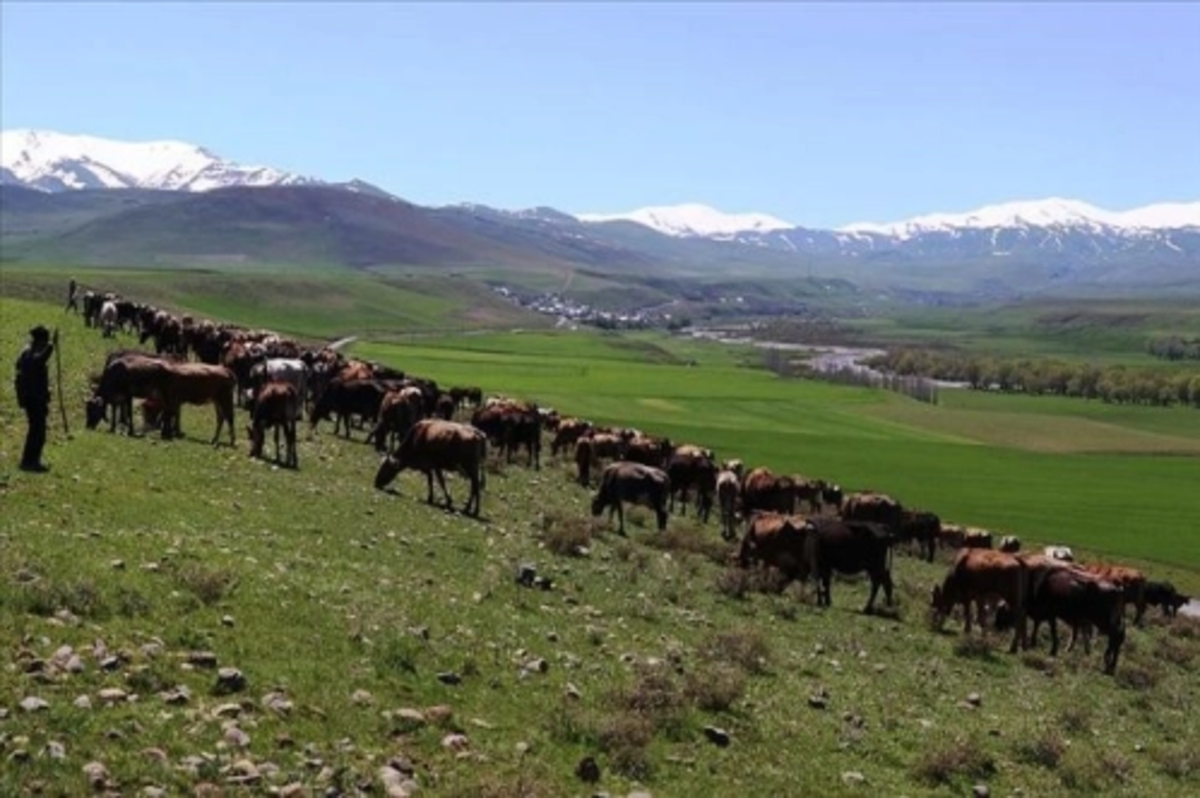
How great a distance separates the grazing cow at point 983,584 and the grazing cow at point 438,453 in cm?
1153

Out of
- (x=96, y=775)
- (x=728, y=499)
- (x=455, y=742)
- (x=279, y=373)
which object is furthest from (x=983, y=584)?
(x=279, y=373)

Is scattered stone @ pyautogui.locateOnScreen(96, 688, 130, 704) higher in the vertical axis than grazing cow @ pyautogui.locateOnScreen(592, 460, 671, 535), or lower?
higher

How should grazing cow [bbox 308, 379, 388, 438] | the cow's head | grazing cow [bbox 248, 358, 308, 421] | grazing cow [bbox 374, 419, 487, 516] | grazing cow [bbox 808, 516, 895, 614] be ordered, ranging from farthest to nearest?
1. grazing cow [bbox 308, 379, 388, 438]
2. grazing cow [bbox 248, 358, 308, 421]
3. the cow's head
4. grazing cow [bbox 374, 419, 487, 516]
5. grazing cow [bbox 808, 516, 895, 614]

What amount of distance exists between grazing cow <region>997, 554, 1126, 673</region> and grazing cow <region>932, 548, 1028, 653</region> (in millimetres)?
281

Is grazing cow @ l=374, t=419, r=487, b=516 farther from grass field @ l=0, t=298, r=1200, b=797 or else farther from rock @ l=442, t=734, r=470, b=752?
rock @ l=442, t=734, r=470, b=752

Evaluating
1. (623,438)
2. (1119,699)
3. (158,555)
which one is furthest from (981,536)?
(158,555)

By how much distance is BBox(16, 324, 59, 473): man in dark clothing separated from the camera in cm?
2228

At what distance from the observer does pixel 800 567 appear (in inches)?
1145

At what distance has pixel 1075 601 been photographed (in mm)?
27594

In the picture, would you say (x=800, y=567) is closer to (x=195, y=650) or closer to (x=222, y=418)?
(x=222, y=418)

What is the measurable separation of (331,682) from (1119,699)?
16219mm

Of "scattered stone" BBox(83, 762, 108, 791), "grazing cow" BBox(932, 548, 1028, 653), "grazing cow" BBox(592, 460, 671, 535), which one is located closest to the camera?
"scattered stone" BBox(83, 762, 108, 791)

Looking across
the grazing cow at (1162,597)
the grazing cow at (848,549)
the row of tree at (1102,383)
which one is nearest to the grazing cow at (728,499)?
the grazing cow at (848,549)

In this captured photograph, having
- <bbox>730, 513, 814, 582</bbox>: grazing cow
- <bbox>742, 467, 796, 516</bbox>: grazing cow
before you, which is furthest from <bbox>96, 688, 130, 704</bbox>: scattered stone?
<bbox>742, 467, 796, 516</bbox>: grazing cow
